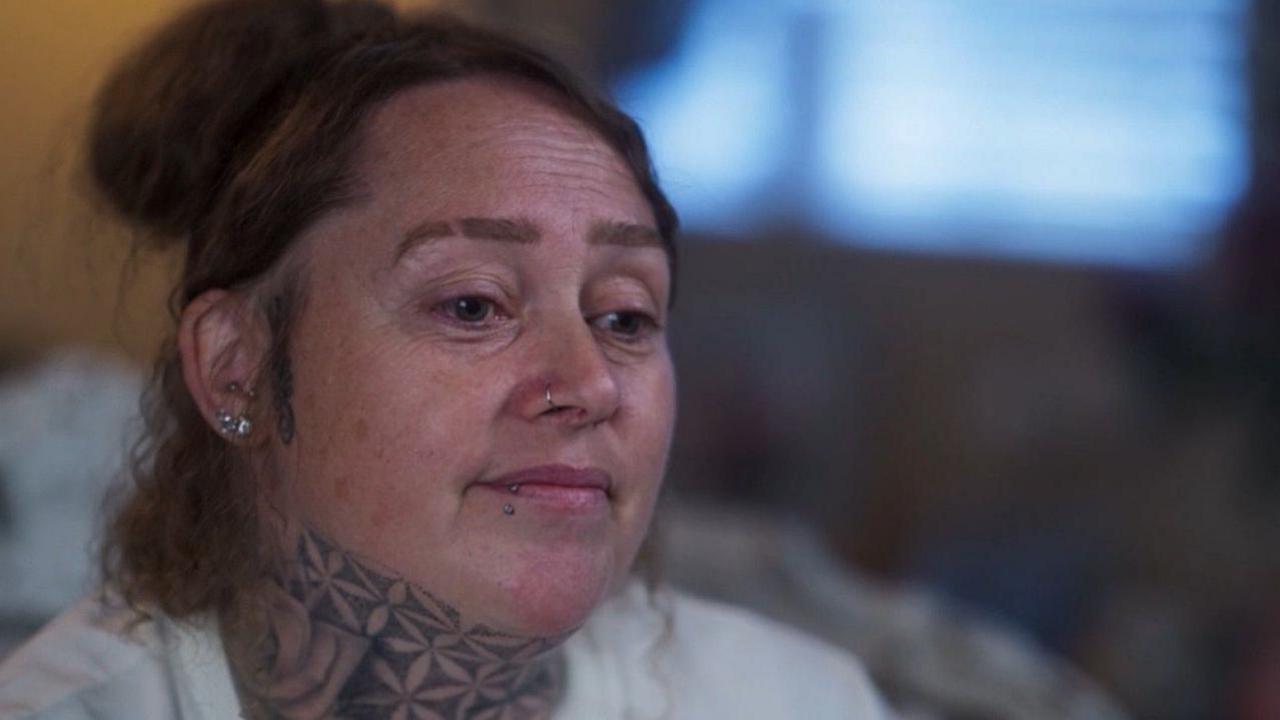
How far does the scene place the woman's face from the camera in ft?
3.82

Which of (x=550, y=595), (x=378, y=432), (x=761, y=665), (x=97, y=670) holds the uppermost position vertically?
(x=378, y=432)

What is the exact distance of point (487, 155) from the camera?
125 cm

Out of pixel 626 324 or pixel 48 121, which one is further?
pixel 48 121

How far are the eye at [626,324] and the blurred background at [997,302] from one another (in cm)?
141

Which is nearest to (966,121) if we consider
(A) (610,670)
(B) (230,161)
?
(A) (610,670)

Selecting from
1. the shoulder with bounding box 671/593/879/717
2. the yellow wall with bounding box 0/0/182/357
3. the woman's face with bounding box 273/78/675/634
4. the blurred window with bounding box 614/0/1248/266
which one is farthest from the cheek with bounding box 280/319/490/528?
the blurred window with bounding box 614/0/1248/266

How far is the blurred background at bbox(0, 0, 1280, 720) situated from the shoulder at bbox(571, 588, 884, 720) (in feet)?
3.58

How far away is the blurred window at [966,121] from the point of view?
9.62 ft

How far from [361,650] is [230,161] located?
40 centimetres

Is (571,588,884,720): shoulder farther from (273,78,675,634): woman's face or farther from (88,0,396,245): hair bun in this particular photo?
(88,0,396,245): hair bun

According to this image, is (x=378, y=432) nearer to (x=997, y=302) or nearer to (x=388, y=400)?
(x=388, y=400)

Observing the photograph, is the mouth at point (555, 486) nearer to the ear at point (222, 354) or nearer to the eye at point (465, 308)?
the eye at point (465, 308)

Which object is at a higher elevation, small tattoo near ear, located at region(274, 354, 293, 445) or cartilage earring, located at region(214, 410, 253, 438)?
small tattoo near ear, located at region(274, 354, 293, 445)

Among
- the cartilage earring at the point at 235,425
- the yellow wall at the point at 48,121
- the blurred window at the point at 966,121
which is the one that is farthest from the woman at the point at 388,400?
the blurred window at the point at 966,121
